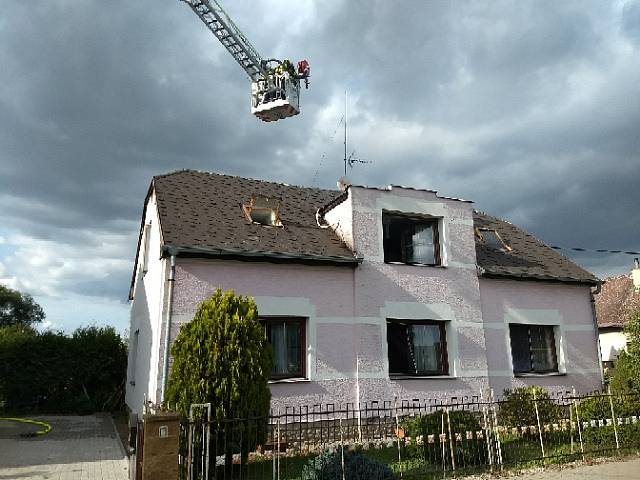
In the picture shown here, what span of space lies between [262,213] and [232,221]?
1.11 metres

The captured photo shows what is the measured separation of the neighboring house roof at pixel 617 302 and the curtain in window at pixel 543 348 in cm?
1173

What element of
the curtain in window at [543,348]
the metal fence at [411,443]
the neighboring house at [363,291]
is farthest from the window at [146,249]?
the curtain in window at [543,348]

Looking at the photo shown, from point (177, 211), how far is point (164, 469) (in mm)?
7093

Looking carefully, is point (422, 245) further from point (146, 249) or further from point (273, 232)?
point (146, 249)

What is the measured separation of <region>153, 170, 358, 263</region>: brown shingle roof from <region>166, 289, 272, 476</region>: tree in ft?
9.31

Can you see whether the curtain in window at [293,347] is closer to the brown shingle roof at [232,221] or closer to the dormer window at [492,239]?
the brown shingle roof at [232,221]

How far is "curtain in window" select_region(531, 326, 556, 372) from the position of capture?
1433 cm

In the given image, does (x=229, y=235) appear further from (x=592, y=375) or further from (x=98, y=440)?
(x=592, y=375)

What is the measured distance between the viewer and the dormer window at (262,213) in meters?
13.1

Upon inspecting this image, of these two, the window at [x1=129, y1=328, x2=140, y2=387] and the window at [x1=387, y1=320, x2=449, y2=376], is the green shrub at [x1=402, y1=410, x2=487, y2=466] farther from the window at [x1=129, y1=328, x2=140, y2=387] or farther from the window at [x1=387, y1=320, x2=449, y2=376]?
the window at [x1=129, y1=328, x2=140, y2=387]

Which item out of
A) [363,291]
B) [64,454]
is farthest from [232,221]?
[64,454]

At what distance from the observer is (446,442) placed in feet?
27.9

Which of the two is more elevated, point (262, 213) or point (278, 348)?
point (262, 213)

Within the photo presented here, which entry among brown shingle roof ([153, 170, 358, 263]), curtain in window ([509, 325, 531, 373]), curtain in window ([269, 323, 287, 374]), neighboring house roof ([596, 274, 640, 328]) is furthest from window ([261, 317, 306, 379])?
neighboring house roof ([596, 274, 640, 328])
